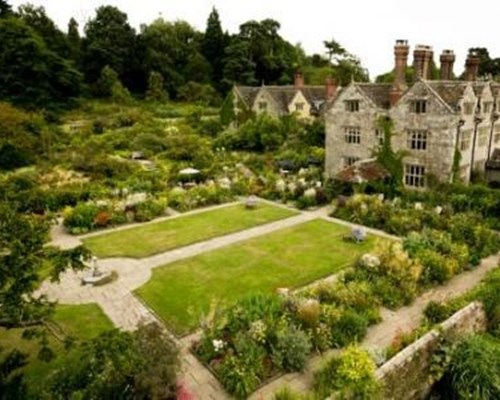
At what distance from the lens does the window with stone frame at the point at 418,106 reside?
83.3 feet

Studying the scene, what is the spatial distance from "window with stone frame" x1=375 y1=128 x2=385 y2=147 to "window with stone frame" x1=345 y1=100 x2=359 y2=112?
7.05ft

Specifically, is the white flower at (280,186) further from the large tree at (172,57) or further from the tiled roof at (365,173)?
the large tree at (172,57)

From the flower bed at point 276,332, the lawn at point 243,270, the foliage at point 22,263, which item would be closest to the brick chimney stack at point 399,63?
the lawn at point 243,270

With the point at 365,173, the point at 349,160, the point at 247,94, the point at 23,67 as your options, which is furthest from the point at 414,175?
the point at 23,67

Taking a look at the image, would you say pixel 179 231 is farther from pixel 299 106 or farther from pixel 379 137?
pixel 299 106

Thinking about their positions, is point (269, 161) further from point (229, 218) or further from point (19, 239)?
point (19, 239)

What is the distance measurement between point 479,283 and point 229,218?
13028 millimetres

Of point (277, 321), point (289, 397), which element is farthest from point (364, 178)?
point (289, 397)

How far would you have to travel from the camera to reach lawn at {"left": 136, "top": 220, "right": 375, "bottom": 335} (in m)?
14.9

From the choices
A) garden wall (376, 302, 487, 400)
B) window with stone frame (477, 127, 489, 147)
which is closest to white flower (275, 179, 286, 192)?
window with stone frame (477, 127, 489, 147)

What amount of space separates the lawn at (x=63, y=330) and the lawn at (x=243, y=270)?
1804 mm

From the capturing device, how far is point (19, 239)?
7.97m

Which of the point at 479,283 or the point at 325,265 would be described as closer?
the point at 479,283

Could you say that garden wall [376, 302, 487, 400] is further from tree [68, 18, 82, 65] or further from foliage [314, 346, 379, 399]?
tree [68, 18, 82, 65]
